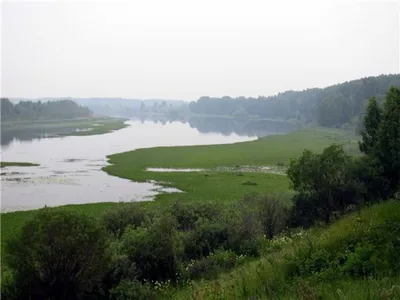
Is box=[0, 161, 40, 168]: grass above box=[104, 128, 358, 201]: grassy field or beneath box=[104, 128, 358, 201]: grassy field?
above

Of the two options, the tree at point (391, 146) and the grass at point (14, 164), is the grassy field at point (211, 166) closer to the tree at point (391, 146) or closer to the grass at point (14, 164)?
the tree at point (391, 146)

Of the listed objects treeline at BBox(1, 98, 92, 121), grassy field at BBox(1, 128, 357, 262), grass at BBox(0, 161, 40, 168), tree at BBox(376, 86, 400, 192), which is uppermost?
treeline at BBox(1, 98, 92, 121)

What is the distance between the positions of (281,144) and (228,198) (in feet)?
183

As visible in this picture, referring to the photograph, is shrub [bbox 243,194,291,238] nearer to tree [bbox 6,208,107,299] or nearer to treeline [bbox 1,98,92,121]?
tree [bbox 6,208,107,299]

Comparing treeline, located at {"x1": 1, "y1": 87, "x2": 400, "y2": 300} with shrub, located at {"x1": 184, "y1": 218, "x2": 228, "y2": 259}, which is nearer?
treeline, located at {"x1": 1, "y1": 87, "x2": 400, "y2": 300}

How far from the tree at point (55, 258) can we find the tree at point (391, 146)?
1681cm

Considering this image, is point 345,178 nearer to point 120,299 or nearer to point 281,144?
point 120,299

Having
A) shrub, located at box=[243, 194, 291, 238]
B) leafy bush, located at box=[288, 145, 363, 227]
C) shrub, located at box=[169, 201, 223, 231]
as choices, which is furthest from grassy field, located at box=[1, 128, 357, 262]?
leafy bush, located at box=[288, 145, 363, 227]

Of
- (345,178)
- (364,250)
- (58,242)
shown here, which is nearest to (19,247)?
(58,242)

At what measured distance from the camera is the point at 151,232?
605 inches

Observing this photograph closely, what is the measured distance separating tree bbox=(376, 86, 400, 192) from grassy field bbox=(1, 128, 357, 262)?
389 inches

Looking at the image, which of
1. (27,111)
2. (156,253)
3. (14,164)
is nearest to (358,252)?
(156,253)

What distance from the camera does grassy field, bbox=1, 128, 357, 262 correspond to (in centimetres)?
3498

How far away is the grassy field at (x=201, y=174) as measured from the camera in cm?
3498
